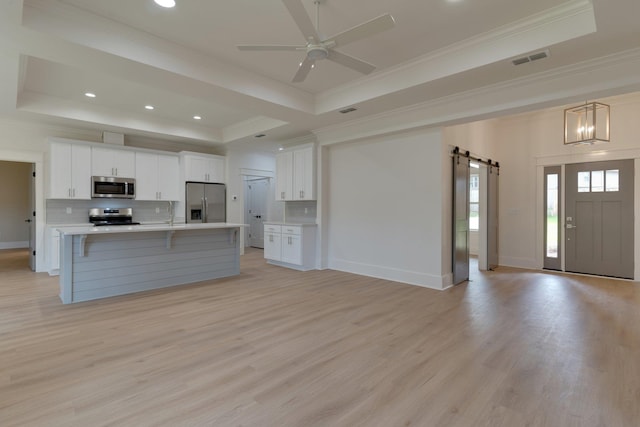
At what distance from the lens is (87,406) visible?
195 cm

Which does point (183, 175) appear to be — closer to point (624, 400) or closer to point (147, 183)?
point (147, 183)

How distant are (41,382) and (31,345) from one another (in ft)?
2.74

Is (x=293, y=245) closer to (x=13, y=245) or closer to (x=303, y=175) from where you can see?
(x=303, y=175)

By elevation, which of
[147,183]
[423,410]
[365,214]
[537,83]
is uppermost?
[537,83]

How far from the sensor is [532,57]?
3.19 meters

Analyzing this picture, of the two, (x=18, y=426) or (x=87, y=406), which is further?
(x=87, y=406)

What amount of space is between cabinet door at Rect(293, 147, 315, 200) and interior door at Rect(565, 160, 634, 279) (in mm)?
5011

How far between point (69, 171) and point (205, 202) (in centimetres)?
259

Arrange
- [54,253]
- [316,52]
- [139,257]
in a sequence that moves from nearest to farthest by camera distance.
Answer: [316,52] → [139,257] → [54,253]

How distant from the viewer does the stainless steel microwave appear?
236 inches

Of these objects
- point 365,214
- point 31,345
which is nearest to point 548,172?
point 365,214

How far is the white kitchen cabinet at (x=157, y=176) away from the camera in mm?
6605

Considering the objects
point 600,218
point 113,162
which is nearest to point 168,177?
point 113,162

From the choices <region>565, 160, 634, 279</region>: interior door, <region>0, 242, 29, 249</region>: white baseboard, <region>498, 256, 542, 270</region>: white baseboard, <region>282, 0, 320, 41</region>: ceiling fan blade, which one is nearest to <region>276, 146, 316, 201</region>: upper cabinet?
<region>282, 0, 320, 41</region>: ceiling fan blade
